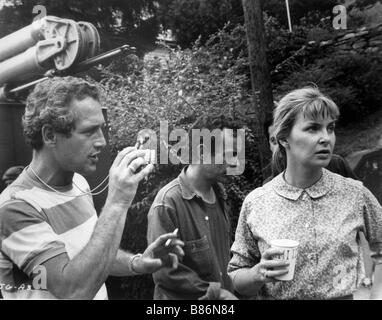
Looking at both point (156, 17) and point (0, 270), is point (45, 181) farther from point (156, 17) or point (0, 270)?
point (156, 17)

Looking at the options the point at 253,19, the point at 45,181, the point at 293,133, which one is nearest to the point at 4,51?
the point at 45,181

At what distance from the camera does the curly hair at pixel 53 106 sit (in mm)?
1860

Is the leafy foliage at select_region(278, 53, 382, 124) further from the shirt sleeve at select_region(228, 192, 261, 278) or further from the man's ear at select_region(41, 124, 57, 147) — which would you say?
the man's ear at select_region(41, 124, 57, 147)

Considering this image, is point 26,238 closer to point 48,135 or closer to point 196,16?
point 48,135

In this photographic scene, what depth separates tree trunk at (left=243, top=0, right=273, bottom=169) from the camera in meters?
2.17

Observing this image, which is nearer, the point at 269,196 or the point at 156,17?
the point at 269,196

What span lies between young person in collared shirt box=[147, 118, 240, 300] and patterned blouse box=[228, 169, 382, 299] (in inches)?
16.3

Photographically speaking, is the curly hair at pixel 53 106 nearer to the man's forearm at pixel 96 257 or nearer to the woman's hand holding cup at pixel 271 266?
the man's forearm at pixel 96 257

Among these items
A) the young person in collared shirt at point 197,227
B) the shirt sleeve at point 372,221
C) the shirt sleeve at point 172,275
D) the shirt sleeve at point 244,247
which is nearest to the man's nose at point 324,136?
the shirt sleeve at point 372,221

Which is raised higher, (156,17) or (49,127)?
(156,17)

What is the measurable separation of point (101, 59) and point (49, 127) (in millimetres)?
503

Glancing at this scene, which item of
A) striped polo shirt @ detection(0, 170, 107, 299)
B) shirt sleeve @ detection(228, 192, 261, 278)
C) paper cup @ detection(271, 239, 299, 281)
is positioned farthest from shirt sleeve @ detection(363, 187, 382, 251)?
striped polo shirt @ detection(0, 170, 107, 299)

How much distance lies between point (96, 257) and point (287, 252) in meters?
0.66

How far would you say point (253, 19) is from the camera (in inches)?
86.3
